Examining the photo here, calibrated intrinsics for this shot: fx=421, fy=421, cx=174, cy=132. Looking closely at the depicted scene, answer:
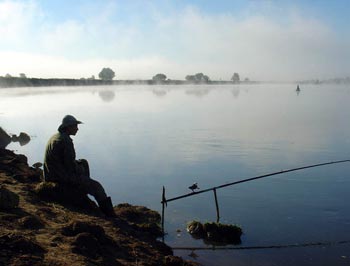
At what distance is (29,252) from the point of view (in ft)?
19.7

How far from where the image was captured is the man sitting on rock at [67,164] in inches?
352

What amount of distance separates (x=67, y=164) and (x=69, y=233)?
2041 mm

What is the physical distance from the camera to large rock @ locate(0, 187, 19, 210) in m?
7.78

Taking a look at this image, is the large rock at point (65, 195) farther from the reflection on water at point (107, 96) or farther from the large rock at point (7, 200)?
the reflection on water at point (107, 96)

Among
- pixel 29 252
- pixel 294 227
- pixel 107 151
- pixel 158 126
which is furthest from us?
pixel 158 126

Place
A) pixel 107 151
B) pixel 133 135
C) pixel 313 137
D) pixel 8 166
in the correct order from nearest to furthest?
pixel 8 166 → pixel 107 151 → pixel 313 137 → pixel 133 135

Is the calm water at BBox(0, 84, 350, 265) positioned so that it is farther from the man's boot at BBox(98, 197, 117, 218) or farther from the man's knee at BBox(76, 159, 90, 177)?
the man's knee at BBox(76, 159, 90, 177)

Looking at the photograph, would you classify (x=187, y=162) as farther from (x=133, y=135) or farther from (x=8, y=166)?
(x=133, y=135)

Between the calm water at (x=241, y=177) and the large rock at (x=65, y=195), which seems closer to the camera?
the large rock at (x=65, y=195)

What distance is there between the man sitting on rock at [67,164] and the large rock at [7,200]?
49.5 inches

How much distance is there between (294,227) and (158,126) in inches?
864

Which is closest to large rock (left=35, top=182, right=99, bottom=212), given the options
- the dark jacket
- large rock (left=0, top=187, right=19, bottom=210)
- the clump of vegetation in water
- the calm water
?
the dark jacket

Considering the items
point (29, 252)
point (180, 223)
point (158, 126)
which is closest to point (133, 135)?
point (158, 126)

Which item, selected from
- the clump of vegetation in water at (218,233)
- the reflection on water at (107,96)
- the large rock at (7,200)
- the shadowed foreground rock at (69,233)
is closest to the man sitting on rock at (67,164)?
the shadowed foreground rock at (69,233)
